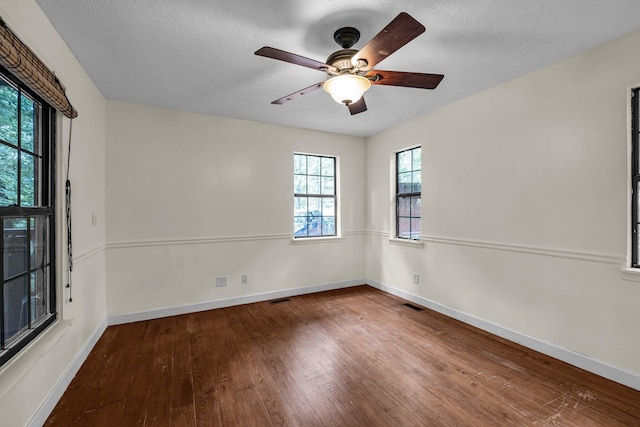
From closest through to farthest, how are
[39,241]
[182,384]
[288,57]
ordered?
[288,57] → [39,241] → [182,384]

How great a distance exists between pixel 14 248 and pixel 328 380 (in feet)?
7.12

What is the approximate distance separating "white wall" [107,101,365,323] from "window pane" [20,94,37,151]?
1459mm

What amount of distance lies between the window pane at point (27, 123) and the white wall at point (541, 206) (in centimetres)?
373

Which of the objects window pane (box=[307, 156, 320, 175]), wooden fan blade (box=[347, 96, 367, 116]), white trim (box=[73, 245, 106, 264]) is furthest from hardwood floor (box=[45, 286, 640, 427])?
window pane (box=[307, 156, 320, 175])

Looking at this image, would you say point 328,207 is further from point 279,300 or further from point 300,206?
point 279,300

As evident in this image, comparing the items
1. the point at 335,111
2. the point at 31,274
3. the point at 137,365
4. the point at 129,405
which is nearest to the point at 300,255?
Answer: the point at 335,111

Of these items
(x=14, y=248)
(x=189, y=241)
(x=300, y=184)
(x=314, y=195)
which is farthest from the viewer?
(x=314, y=195)

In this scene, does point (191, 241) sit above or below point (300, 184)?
below

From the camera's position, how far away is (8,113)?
1.59 m

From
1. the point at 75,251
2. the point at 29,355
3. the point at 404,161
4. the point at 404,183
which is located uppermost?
the point at 404,161

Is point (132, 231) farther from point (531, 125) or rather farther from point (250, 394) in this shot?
point (531, 125)

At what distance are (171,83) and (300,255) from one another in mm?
2730

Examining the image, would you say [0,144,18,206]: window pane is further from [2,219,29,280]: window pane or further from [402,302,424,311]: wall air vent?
[402,302,424,311]: wall air vent

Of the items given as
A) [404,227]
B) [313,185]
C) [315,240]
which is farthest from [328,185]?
[404,227]
